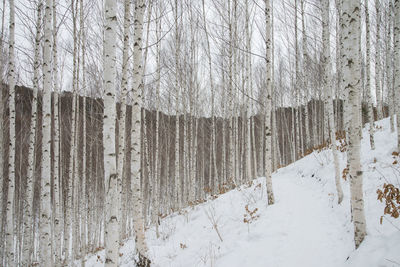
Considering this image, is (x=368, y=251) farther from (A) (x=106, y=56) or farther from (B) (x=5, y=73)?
(B) (x=5, y=73)

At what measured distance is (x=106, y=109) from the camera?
2938 millimetres

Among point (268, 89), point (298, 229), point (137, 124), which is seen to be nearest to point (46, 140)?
point (137, 124)

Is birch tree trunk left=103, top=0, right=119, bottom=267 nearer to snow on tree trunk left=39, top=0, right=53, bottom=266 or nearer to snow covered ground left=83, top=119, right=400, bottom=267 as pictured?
snow covered ground left=83, top=119, right=400, bottom=267

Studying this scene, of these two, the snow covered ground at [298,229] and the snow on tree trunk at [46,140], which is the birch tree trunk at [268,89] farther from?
the snow on tree trunk at [46,140]

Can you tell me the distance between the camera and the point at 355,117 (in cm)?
302

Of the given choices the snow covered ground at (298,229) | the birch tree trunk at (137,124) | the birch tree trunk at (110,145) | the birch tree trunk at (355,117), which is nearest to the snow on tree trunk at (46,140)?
the birch tree trunk at (137,124)

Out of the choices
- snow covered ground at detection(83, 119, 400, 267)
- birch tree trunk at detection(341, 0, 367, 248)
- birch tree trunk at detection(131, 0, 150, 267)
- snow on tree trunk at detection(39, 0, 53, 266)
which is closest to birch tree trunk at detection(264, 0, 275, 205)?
snow covered ground at detection(83, 119, 400, 267)

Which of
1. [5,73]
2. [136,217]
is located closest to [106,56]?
[136,217]

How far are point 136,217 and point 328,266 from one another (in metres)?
3.51

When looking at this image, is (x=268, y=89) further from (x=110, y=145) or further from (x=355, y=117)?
(x=110, y=145)

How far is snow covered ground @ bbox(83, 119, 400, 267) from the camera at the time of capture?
9.77 ft

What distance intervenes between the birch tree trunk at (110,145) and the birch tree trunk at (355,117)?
10.5 feet

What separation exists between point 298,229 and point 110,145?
370 cm

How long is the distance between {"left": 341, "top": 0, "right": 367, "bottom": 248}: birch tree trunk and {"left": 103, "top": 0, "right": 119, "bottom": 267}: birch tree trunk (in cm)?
320
